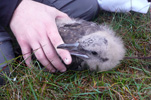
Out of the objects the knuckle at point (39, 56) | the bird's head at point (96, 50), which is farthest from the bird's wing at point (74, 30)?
the knuckle at point (39, 56)

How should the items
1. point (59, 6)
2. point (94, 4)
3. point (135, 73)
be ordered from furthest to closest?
1. point (94, 4)
2. point (59, 6)
3. point (135, 73)

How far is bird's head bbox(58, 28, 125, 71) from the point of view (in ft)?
5.27

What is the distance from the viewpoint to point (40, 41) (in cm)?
183

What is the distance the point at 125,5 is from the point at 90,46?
56.1 inches

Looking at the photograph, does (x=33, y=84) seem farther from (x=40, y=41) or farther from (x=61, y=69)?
(x=40, y=41)

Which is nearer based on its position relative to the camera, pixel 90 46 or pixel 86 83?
pixel 90 46

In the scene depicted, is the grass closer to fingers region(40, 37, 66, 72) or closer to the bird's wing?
fingers region(40, 37, 66, 72)

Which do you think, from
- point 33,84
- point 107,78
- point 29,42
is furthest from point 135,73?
point 29,42

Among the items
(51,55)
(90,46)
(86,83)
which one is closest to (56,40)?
(51,55)

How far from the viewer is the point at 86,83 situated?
5.87 ft

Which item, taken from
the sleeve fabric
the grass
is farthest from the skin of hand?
the sleeve fabric

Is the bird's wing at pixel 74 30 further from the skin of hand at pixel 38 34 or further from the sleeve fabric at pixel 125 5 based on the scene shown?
the sleeve fabric at pixel 125 5

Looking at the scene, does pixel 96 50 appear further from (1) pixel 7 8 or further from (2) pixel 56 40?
(1) pixel 7 8

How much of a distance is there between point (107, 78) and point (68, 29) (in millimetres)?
663
